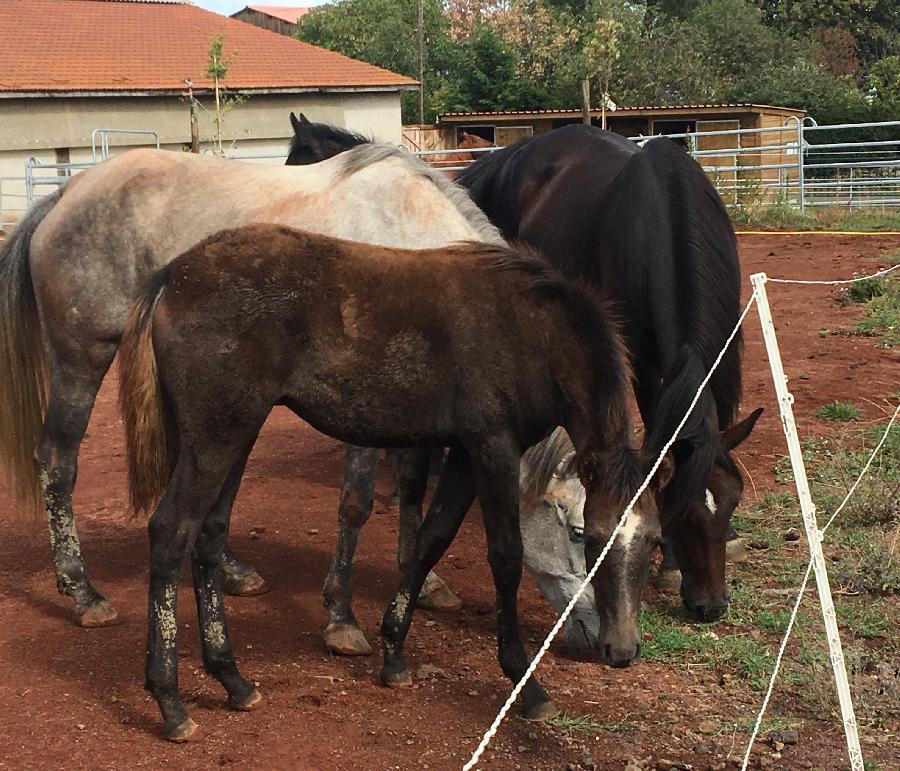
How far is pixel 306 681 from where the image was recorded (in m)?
4.35

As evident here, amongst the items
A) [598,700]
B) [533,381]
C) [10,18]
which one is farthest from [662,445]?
[10,18]

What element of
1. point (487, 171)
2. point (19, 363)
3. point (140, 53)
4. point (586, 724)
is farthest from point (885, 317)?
point (140, 53)

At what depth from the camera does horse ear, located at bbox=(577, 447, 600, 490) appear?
12.1ft

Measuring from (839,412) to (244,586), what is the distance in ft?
14.1

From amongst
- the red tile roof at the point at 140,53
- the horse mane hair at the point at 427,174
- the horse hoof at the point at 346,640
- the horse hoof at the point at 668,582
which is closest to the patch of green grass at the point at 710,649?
the horse hoof at the point at 668,582

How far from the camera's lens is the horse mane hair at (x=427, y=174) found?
4875 mm

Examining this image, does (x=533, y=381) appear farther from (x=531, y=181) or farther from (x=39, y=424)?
(x=531, y=181)

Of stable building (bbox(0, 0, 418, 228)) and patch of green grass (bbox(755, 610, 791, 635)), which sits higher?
stable building (bbox(0, 0, 418, 228))

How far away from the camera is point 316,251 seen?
13.2 ft

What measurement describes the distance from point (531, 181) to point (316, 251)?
3.48 metres

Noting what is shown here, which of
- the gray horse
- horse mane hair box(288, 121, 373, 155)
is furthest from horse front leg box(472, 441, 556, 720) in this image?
horse mane hair box(288, 121, 373, 155)

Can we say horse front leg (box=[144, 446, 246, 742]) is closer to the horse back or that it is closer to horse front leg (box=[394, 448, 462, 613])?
the horse back

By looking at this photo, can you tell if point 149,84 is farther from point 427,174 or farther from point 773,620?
point 773,620

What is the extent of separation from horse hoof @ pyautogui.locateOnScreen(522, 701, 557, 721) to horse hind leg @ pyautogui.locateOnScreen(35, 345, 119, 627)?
208cm
